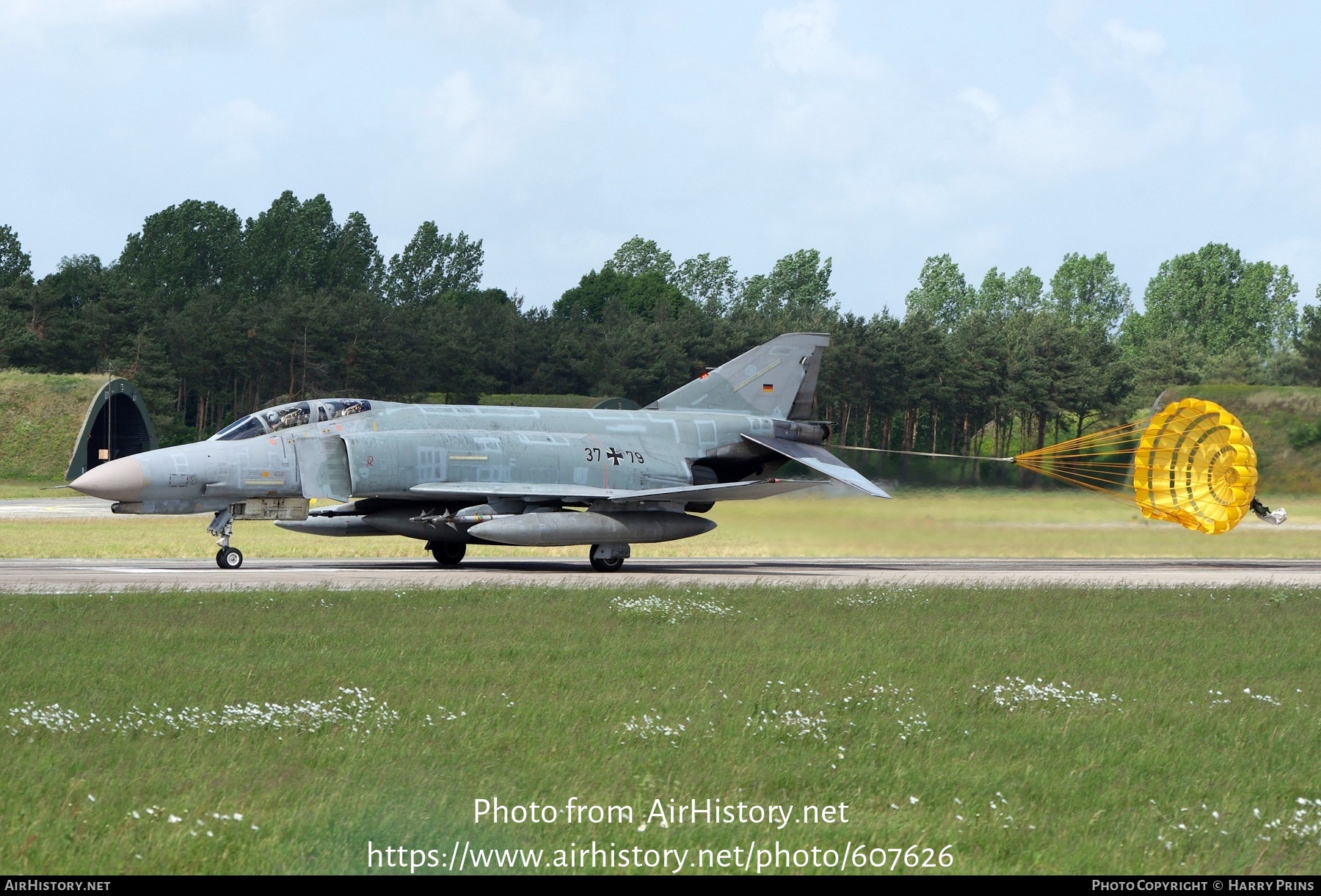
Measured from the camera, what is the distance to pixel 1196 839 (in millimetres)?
6051

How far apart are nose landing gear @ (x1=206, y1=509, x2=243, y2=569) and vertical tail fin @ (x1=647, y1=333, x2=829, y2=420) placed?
28.5 ft

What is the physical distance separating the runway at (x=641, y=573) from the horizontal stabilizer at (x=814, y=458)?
69.8 inches

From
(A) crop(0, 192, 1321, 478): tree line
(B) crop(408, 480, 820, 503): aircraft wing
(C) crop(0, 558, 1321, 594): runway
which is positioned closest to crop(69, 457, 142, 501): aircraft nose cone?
(C) crop(0, 558, 1321, 594): runway

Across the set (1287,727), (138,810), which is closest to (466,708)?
(138,810)

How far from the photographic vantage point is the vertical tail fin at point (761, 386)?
26.8m

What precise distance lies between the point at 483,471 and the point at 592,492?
194 centimetres

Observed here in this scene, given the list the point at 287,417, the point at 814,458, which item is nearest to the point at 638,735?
the point at 287,417

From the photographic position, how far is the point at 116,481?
20.2 metres

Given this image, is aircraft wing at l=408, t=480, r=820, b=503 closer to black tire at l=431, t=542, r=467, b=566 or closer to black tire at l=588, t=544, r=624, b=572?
black tire at l=588, t=544, r=624, b=572

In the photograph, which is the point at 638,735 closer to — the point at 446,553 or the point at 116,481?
the point at 116,481

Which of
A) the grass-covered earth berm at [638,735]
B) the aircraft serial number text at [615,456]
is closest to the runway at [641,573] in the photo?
the aircraft serial number text at [615,456]

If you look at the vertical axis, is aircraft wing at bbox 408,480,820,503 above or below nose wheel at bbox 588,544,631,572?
above

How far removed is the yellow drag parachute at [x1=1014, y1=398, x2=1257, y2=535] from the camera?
977 inches
